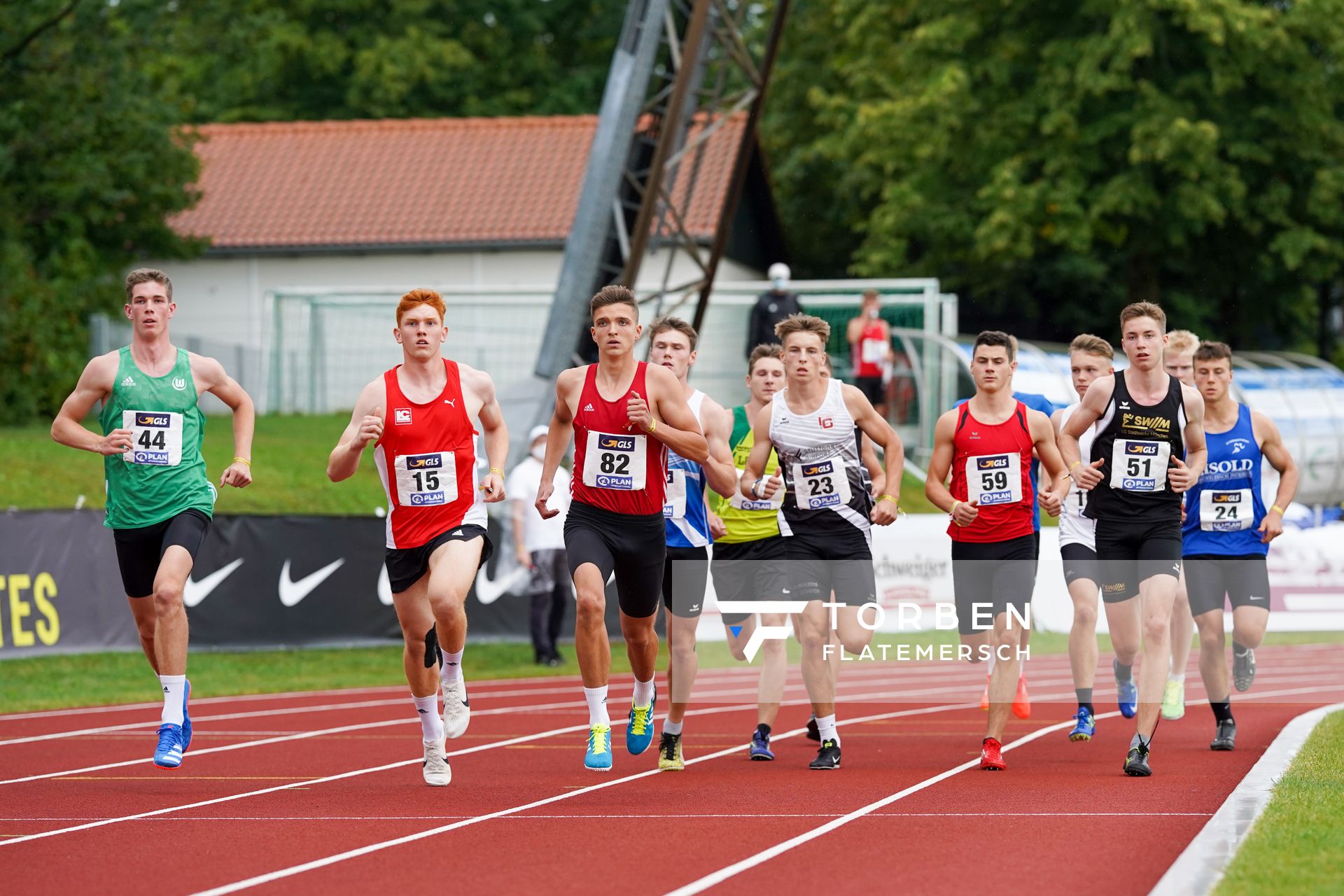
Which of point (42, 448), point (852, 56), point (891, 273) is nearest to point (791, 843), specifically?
point (42, 448)

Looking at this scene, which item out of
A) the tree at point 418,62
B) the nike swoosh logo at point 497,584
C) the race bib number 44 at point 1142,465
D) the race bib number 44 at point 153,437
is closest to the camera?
the race bib number 44 at point 153,437

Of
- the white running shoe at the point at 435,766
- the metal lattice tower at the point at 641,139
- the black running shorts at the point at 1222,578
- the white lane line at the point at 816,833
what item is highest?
the metal lattice tower at the point at 641,139

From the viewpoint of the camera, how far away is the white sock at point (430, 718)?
8914 millimetres

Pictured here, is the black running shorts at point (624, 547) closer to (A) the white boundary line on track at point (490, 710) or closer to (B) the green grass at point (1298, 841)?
(A) the white boundary line on track at point (490, 710)

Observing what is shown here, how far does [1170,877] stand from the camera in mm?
5816

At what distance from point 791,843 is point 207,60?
126ft

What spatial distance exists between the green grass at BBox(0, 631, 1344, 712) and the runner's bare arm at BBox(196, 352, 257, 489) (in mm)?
4586

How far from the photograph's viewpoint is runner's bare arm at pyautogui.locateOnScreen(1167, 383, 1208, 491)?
376 inches

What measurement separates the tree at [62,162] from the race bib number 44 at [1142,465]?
19892mm

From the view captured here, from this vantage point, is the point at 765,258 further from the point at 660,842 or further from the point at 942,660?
the point at 660,842

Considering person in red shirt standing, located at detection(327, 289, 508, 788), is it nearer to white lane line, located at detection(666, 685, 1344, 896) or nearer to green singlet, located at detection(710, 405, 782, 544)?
green singlet, located at detection(710, 405, 782, 544)

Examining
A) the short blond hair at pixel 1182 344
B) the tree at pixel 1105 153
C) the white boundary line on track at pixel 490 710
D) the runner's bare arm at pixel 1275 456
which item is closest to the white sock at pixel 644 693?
the white boundary line on track at pixel 490 710

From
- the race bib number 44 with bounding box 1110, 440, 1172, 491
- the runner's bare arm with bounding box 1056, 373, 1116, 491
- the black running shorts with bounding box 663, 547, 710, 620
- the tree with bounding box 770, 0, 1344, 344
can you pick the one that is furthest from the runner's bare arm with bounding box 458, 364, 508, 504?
the tree with bounding box 770, 0, 1344, 344

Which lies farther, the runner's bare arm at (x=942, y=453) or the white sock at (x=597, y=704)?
the runner's bare arm at (x=942, y=453)
